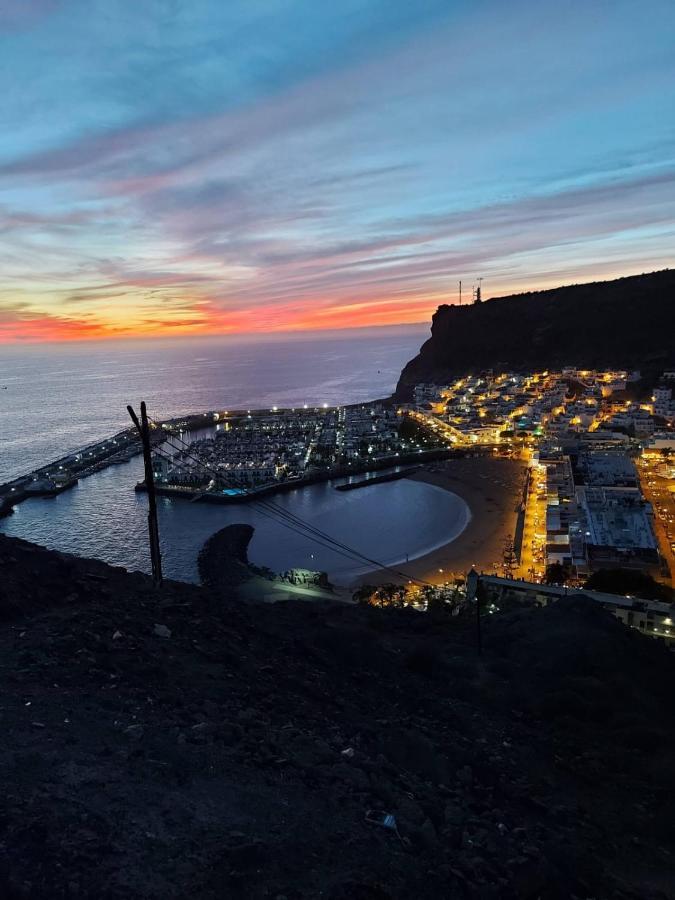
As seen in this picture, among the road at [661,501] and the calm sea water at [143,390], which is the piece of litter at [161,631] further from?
the calm sea water at [143,390]

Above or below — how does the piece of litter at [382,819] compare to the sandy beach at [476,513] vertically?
above

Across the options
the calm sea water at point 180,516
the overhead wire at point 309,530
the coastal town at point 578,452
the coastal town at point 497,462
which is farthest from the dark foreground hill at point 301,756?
the calm sea water at point 180,516

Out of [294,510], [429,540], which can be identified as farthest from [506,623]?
[294,510]

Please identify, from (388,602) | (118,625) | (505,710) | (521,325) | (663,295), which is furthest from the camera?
(521,325)

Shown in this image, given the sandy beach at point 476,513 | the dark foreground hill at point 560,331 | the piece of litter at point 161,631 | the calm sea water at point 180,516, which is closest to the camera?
the piece of litter at point 161,631

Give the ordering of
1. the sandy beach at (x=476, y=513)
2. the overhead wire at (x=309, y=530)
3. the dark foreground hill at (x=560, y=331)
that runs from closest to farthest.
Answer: the sandy beach at (x=476, y=513)
the overhead wire at (x=309, y=530)
the dark foreground hill at (x=560, y=331)

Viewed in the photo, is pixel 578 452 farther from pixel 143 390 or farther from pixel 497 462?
pixel 143 390

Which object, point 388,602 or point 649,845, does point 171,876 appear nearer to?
point 649,845
